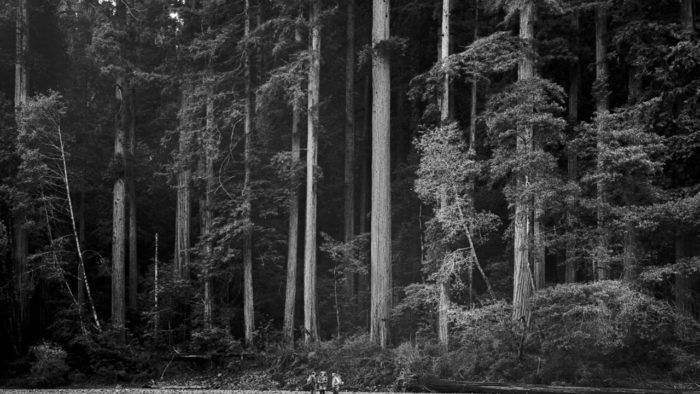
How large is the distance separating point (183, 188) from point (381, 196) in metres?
9.75

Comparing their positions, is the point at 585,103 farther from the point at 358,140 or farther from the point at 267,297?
the point at 267,297

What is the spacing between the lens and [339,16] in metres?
27.1

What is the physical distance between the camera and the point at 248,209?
2278 centimetres

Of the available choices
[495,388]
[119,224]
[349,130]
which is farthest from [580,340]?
[119,224]

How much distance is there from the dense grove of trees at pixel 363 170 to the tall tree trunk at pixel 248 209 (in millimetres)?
87

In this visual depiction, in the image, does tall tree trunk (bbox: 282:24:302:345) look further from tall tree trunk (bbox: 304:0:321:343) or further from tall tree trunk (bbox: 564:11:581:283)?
tall tree trunk (bbox: 564:11:581:283)

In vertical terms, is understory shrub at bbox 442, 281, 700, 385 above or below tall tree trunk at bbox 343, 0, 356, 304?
below

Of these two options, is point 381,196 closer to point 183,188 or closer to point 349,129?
point 349,129

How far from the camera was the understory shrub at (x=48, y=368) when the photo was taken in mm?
20047

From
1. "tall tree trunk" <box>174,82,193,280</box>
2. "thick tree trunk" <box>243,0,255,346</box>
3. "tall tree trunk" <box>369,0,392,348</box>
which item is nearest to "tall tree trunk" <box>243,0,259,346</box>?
"thick tree trunk" <box>243,0,255,346</box>

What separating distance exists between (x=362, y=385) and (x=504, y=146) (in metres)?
7.92

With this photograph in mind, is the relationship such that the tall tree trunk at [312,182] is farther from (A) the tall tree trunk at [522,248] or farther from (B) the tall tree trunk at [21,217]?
(B) the tall tree trunk at [21,217]

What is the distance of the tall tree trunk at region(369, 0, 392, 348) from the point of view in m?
19.3

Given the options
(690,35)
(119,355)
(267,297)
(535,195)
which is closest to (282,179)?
(267,297)
